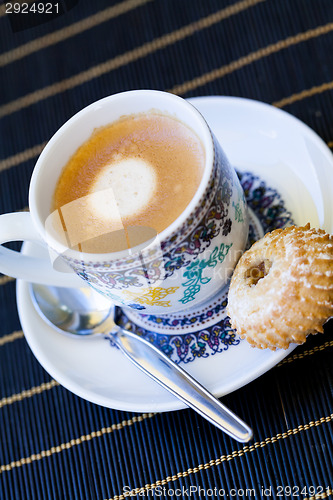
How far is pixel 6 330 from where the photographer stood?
1.15 m

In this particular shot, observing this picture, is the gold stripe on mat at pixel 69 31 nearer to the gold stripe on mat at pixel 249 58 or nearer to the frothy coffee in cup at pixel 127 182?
the gold stripe on mat at pixel 249 58

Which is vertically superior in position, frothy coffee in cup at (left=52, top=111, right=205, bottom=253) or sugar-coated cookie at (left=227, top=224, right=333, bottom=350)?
frothy coffee in cup at (left=52, top=111, right=205, bottom=253)

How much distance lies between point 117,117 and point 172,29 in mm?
484

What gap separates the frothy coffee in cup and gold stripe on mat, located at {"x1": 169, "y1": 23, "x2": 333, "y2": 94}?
358mm

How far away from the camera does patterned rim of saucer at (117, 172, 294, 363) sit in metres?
0.95

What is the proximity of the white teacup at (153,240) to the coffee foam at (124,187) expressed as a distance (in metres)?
0.07

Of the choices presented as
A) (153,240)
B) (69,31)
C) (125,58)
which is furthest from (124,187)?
(69,31)

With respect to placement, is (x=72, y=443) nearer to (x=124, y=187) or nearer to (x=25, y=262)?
(x=25, y=262)

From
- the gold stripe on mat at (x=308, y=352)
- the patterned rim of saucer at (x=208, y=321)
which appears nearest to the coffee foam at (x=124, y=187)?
the patterned rim of saucer at (x=208, y=321)

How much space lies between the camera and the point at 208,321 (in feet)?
3.17

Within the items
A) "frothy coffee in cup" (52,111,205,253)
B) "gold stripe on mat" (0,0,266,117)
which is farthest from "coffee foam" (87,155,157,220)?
"gold stripe on mat" (0,0,266,117)

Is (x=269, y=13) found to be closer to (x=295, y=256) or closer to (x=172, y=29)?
(x=172, y=29)

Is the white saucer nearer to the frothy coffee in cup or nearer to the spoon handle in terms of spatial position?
the spoon handle

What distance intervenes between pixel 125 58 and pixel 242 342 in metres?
0.76
